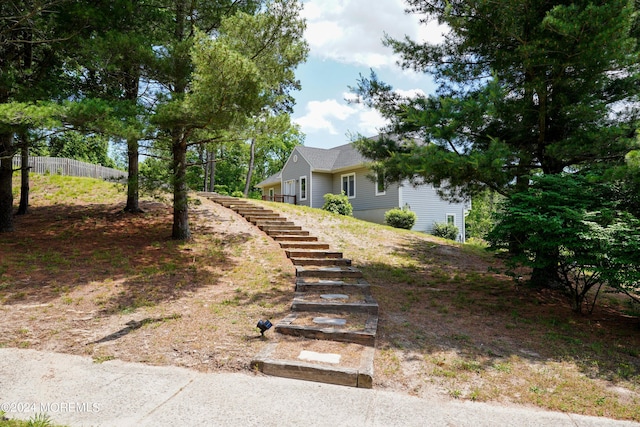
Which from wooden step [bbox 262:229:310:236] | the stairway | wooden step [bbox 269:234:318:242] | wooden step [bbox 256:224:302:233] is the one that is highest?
wooden step [bbox 256:224:302:233]

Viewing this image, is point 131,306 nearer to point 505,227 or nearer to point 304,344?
point 304,344

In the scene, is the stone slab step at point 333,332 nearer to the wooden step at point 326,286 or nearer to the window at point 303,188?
the wooden step at point 326,286

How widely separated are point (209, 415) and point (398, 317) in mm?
3233

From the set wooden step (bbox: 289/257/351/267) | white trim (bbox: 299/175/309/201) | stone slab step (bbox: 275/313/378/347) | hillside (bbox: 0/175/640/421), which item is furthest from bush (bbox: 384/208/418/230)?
stone slab step (bbox: 275/313/378/347)

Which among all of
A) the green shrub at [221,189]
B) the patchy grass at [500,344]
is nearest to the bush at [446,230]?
the patchy grass at [500,344]

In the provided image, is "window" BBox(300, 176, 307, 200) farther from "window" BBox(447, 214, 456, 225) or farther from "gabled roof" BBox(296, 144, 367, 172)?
"window" BBox(447, 214, 456, 225)

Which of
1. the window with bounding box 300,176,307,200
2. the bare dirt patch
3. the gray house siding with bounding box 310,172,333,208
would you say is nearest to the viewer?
the bare dirt patch

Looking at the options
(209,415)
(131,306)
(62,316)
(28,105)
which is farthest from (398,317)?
(28,105)

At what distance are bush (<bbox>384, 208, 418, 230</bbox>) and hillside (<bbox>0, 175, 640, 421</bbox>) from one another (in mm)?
6791

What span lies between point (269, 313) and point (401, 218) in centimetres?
1288

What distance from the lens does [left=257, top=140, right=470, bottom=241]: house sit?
19.2 metres

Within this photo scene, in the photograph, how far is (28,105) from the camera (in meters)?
6.28

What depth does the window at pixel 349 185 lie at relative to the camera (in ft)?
68.7

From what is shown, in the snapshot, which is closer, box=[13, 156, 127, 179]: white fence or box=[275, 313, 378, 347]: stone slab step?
box=[275, 313, 378, 347]: stone slab step
